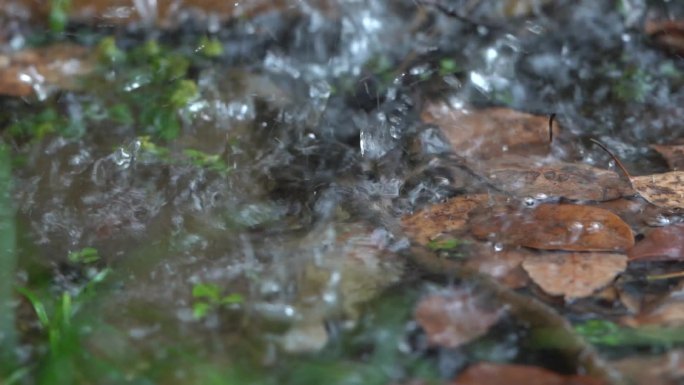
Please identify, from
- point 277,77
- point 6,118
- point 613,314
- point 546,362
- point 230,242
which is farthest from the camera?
point 277,77

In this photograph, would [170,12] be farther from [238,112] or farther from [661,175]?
[661,175]

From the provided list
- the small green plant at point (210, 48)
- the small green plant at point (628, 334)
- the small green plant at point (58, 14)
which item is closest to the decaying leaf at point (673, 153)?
the small green plant at point (628, 334)

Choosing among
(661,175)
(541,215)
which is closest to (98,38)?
→ (541,215)

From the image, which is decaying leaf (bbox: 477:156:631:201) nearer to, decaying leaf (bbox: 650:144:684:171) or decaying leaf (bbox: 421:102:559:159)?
decaying leaf (bbox: 421:102:559:159)

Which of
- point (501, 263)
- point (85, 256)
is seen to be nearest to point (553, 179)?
point (501, 263)

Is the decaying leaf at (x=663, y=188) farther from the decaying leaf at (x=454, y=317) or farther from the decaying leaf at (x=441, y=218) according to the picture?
the decaying leaf at (x=454, y=317)

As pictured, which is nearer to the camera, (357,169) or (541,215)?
(541,215)
